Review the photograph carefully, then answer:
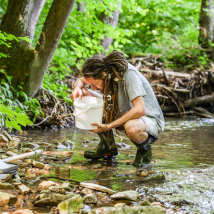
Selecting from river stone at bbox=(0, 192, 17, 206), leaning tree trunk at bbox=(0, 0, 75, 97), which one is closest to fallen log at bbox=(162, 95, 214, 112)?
leaning tree trunk at bbox=(0, 0, 75, 97)

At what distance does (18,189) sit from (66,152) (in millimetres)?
1186

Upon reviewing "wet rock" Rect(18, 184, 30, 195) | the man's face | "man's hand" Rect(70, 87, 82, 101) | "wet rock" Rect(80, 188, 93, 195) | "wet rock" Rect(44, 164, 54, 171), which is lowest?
"wet rock" Rect(44, 164, 54, 171)

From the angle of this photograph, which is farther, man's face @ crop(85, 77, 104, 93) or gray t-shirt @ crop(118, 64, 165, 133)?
man's face @ crop(85, 77, 104, 93)

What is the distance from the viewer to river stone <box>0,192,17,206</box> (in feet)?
4.98

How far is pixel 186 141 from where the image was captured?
390cm

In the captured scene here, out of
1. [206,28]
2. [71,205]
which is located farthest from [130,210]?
[206,28]

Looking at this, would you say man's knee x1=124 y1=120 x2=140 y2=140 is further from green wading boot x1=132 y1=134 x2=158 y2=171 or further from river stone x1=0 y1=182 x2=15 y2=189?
river stone x1=0 y1=182 x2=15 y2=189

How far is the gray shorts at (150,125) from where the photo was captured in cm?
245

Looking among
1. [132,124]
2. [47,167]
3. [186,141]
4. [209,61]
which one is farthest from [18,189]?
[209,61]

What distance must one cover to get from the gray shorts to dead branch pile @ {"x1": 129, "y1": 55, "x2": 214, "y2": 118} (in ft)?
16.8

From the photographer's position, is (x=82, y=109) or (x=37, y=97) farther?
(x=37, y=97)

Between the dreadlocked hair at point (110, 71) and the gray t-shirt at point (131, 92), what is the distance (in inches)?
1.9

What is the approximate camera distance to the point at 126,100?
2.50 metres

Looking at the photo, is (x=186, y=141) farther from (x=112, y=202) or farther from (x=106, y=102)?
(x=112, y=202)
